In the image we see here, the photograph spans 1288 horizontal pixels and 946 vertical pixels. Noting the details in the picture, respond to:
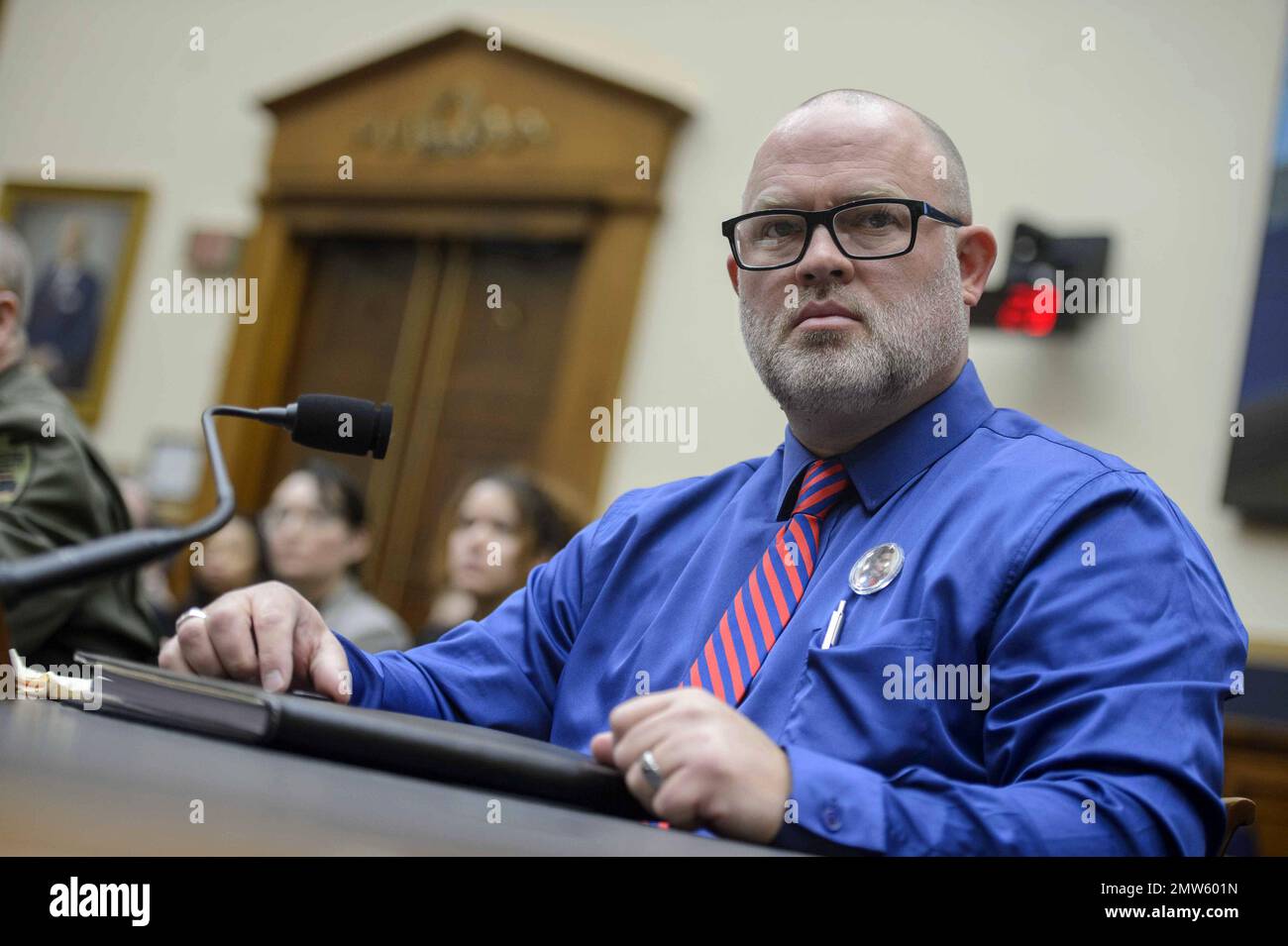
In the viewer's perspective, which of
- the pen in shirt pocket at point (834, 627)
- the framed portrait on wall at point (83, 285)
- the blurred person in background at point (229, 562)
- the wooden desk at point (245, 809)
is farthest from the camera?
the framed portrait on wall at point (83, 285)

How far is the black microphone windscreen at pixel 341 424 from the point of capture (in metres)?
1.22

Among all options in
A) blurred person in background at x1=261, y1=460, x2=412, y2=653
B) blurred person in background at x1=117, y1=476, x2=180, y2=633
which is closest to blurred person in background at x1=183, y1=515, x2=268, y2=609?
blurred person in background at x1=117, y1=476, x2=180, y2=633

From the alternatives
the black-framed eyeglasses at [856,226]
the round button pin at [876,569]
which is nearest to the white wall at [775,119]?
the black-framed eyeglasses at [856,226]

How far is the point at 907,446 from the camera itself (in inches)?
56.0

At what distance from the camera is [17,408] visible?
7.58 ft

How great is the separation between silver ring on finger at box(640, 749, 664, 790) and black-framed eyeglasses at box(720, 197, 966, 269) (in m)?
0.69

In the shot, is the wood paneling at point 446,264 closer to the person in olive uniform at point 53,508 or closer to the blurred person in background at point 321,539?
the blurred person in background at point 321,539

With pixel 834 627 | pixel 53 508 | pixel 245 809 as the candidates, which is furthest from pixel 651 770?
pixel 53 508

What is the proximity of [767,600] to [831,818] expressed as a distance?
0.42 meters

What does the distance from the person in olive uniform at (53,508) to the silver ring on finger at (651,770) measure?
149 cm

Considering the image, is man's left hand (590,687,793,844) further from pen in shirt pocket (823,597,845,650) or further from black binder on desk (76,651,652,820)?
pen in shirt pocket (823,597,845,650)

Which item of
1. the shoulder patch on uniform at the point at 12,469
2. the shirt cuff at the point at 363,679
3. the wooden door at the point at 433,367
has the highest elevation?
the wooden door at the point at 433,367
